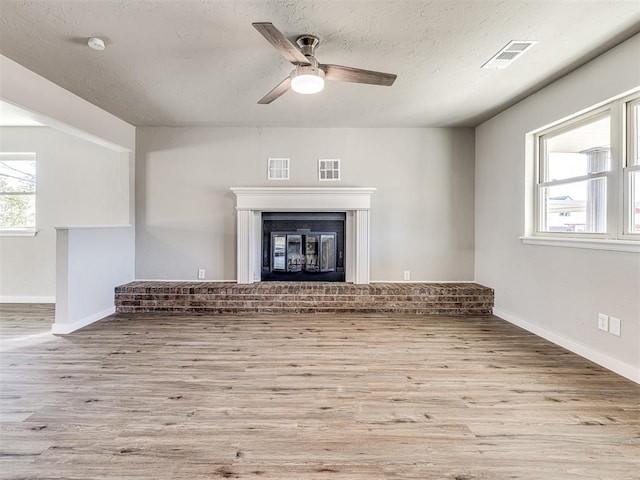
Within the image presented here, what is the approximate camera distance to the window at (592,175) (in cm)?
230

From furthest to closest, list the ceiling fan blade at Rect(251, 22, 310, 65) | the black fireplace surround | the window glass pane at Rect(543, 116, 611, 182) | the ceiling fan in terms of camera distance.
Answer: the black fireplace surround, the window glass pane at Rect(543, 116, 611, 182), the ceiling fan, the ceiling fan blade at Rect(251, 22, 310, 65)

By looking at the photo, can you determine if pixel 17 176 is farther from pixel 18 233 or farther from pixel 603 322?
pixel 603 322

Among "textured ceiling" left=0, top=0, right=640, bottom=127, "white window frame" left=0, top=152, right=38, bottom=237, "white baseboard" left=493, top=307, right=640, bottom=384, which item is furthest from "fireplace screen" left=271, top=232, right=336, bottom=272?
"white window frame" left=0, top=152, right=38, bottom=237

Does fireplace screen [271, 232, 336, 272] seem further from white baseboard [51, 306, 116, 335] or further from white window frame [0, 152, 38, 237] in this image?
white window frame [0, 152, 38, 237]

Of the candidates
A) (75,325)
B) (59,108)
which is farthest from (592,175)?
(75,325)

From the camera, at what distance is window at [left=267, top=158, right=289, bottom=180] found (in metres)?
4.34

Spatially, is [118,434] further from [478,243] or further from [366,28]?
[478,243]

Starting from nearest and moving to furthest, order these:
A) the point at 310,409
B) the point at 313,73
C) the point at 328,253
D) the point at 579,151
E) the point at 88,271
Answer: the point at 310,409, the point at 313,73, the point at 579,151, the point at 88,271, the point at 328,253

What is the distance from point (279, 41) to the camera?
72.4 inches

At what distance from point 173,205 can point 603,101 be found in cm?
475

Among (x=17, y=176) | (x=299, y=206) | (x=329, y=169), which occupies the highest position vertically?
(x=329, y=169)

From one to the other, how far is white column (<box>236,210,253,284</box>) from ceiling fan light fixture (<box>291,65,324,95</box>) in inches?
89.6

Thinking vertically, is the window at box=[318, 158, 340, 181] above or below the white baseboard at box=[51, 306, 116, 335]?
above

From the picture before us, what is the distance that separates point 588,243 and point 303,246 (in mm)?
3122
